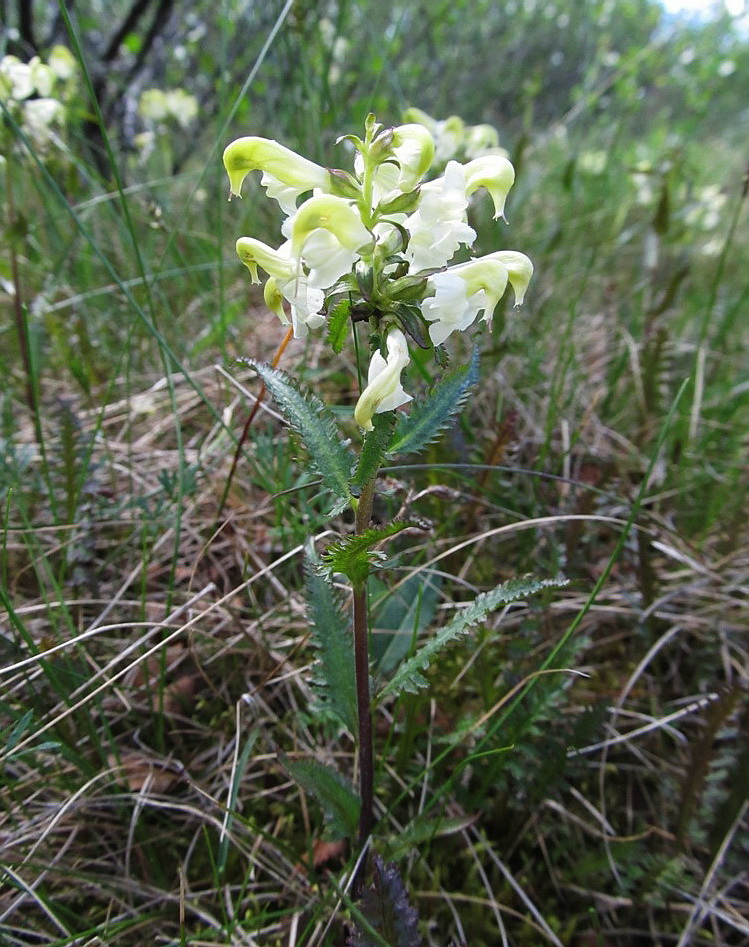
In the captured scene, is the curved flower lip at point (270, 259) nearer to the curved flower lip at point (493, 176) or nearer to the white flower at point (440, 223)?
the white flower at point (440, 223)

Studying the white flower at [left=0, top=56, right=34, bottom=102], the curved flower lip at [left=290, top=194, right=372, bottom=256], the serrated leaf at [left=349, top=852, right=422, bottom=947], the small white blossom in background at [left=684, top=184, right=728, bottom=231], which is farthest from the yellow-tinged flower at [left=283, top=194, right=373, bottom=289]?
the small white blossom in background at [left=684, top=184, right=728, bottom=231]

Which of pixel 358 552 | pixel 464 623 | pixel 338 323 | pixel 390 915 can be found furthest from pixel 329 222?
pixel 390 915

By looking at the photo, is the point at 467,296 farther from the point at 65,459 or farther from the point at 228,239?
the point at 228,239

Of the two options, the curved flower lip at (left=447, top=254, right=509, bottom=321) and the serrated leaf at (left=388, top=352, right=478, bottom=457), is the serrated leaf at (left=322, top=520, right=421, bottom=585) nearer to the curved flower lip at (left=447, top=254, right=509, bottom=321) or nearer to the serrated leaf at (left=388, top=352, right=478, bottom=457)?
the serrated leaf at (left=388, top=352, right=478, bottom=457)

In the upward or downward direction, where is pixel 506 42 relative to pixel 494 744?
upward

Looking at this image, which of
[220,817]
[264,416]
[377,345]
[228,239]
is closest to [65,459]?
[264,416]

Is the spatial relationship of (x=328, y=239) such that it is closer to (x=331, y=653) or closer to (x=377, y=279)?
(x=377, y=279)
